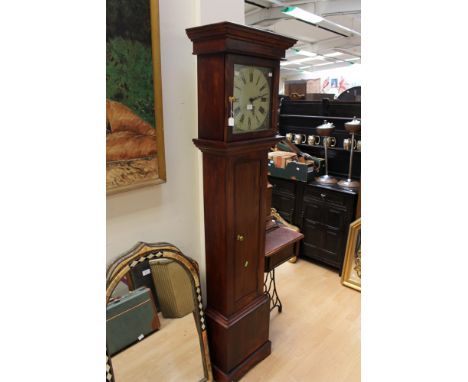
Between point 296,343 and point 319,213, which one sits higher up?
point 319,213

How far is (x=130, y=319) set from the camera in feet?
4.91

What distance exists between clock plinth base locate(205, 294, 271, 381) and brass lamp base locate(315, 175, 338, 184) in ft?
4.88

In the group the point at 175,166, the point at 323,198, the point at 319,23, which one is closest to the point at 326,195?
the point at 323,198

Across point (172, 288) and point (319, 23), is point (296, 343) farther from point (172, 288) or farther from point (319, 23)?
point (319, 23)

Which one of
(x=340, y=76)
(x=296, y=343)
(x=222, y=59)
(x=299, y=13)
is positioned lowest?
(x=296, y=343)

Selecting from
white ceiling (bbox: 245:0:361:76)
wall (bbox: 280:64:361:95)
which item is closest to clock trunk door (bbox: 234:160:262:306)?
white ceiling (bbox: 245:0:361:76)

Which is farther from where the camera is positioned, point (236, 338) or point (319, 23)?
point (319, 23)

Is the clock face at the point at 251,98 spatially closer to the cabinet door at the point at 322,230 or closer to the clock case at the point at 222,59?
the clock case at the point at 222,59

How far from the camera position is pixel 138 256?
1456 mm

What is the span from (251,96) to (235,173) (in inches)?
14.7

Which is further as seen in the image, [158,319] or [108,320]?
[158,319]
